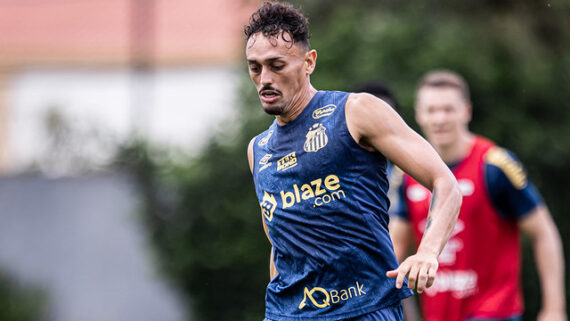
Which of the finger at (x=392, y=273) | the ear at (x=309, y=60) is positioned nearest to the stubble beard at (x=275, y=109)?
the ear at (x=309, y=60)

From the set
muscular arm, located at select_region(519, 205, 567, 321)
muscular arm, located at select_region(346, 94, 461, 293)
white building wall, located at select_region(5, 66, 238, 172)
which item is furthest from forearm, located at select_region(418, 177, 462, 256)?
white building wall, located at select_region(5, 66, 238, 172)

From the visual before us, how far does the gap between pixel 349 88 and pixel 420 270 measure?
5.93 metres

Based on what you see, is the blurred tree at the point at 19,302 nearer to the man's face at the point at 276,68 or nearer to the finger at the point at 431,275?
the man's face at the point at 276,68

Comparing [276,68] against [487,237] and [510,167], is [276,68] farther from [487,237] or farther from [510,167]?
[487,237]

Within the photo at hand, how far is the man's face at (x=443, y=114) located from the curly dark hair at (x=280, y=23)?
231 cm

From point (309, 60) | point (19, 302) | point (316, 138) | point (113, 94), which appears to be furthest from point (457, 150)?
point (113, 94)

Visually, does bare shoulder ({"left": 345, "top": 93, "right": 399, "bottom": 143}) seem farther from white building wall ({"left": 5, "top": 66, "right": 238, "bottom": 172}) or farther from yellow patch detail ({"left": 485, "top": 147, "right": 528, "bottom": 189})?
white building wall ({"left": 5, "top": 66, "right": 238, "bottom": 172})

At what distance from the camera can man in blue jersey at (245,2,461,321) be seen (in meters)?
3.64

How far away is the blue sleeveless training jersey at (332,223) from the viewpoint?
3738 millimetres

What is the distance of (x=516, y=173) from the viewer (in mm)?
5680

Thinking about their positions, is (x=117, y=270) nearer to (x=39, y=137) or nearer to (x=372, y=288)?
(x=39, y=137)

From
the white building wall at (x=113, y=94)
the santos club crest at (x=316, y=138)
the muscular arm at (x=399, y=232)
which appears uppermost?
the white building wall at (x=113, y=94)

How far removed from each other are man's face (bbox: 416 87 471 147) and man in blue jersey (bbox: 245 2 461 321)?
86.8 inches

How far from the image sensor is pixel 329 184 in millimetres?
3756
